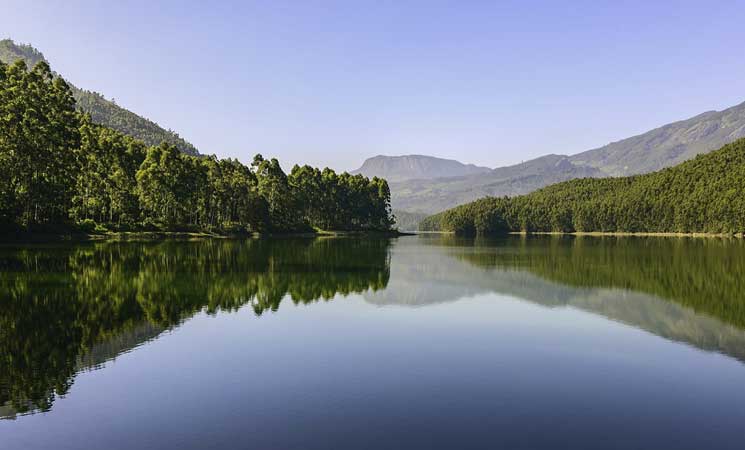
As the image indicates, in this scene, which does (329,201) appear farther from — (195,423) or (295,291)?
(195,423)

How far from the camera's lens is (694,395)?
1531 centimetres

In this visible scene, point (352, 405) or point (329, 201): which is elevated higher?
point (329, 201)

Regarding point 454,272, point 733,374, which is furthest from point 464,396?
point 454,272

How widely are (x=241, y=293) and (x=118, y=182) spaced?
77620 mm

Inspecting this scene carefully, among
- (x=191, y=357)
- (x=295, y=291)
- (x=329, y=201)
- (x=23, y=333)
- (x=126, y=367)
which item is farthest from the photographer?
(x=329, y=201)

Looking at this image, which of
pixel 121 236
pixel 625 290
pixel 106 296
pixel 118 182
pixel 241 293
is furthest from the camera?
pixel 118 182

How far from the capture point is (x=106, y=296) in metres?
30.1

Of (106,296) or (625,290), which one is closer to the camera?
(106,296)

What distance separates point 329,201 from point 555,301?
471 feet

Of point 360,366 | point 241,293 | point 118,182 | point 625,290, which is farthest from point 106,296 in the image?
point 118,182

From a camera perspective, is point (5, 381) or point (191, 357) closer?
point (5, 381)

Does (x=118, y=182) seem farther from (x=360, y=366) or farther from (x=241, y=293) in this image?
(x=360, y=366)

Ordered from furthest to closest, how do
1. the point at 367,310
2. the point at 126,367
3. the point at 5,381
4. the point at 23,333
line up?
1. the point at 367,310
2. the point at 23,333
3. the point at 126,367
4. the point at 5,381

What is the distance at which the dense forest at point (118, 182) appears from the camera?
7481 centimetres
